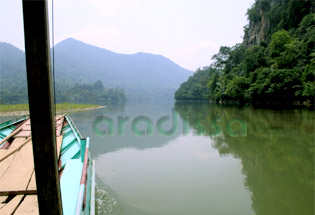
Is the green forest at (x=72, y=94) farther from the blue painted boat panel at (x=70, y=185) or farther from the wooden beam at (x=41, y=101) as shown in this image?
the wooden beam at (x=41, y=101)

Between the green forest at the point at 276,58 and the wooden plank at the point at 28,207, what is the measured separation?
71.4ft

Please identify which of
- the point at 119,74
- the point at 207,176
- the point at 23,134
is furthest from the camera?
the point at 119,74

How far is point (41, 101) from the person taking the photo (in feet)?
3.76

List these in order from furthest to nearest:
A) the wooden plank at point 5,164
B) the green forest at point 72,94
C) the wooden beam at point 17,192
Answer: the green forest at point 72,94 < the wooden plank at point 5,164 < the wooden beam at point 17,192

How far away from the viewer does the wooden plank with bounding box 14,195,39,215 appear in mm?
1861

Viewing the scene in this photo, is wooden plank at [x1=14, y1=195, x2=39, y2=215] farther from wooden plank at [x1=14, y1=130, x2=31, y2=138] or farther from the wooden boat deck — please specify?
wooden plank at [x1=14, y1=130, x2=31, y2=138]

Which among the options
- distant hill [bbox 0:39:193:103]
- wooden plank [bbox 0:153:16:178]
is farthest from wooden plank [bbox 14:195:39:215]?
distant hill [bbox 0:39:193:103]

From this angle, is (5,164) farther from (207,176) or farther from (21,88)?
(21,88)

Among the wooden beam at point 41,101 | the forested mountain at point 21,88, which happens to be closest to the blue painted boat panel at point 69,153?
the wooden beam at point 41,101

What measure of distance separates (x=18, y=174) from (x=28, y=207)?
697 mm

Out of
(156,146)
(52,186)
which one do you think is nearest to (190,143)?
(156,146)

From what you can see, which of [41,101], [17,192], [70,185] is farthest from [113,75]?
[41,101]

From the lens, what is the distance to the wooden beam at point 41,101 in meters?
1.10

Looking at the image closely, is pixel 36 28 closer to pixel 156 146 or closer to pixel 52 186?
pixel 52 186
